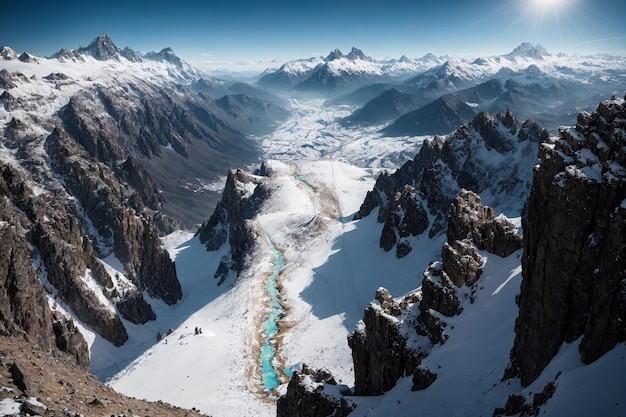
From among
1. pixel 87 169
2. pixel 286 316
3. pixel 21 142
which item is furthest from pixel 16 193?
pixel 21 142

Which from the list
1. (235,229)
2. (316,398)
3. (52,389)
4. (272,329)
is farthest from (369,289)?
(52,389)

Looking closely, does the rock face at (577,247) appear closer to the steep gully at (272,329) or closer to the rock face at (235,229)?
the steep gully at (272,329)

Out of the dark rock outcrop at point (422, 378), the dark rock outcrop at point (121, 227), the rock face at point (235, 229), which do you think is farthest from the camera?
the rock face at point (235, 229)

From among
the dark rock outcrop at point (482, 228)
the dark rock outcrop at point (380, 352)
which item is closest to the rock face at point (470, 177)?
the dark rock outcrop at point (482, 228)

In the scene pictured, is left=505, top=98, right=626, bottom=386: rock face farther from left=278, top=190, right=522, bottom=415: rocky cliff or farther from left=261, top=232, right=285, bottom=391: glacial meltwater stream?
left=261, top=232, right=285, bottom=391: glacial meltwater stream

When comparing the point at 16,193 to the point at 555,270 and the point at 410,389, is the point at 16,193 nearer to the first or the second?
the point at 410,389

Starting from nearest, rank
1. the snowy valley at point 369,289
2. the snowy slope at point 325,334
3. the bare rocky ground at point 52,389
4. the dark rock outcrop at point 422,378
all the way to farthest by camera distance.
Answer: the snowy valley at point 369,289, the bare rocky ground at point 52,389, the snowy slope at point 325,334, the dark rock outcrop at point 422,378
